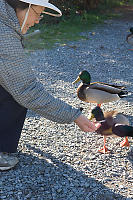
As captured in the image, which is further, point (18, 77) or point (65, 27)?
point (65, 27)

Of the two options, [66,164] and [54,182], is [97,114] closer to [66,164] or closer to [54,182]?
[66,164]

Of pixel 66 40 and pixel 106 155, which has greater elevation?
pixel 66 40

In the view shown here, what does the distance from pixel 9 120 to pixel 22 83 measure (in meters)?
0.64

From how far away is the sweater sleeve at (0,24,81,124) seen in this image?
2.45 m

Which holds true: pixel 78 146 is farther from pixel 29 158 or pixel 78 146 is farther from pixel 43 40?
pixel 43 40

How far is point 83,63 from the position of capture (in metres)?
6.95

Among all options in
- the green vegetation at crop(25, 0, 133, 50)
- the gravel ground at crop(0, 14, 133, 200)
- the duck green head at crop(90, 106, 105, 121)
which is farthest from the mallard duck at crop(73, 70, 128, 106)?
the green vegetation at crop(25, 0, 133, 50)

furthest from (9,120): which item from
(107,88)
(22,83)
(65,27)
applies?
(65,27)

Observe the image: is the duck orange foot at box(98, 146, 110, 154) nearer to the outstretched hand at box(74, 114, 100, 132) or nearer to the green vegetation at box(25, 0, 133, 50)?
the outstretched hand at box(74, 114, 100, 132)

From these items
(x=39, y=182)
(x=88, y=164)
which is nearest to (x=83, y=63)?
(x=88, y=164)

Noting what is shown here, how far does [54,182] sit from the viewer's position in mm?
A: 2955

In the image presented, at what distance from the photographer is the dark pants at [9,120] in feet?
9.61

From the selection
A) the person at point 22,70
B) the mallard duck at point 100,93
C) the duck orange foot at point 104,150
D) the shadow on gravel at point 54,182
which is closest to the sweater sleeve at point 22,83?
the person at point 22,70

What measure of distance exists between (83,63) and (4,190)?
Result: 455 cm
